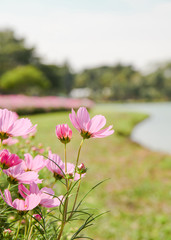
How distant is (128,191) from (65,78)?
4456 centimetres

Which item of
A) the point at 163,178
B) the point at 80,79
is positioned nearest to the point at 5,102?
the point at 163,178

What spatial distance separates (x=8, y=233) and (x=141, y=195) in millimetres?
3826

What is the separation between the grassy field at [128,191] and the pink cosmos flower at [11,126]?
51.5 inches

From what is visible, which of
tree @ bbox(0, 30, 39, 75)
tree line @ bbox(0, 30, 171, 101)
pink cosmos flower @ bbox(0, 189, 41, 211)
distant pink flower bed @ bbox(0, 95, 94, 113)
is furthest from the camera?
tree @ bbox(0, 30, 39, 75)

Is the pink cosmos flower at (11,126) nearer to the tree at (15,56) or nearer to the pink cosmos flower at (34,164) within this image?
the pink cosmos flower at (34,164)

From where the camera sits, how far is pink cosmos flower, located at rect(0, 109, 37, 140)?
0.61m

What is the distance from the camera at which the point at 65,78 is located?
47906mm

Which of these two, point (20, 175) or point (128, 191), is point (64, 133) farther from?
point (128, 191)

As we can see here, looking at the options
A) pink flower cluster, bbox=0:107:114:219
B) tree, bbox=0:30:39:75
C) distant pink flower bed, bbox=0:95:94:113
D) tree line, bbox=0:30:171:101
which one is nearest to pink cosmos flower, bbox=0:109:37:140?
pink flower cluster, bbox=0:107:114:219

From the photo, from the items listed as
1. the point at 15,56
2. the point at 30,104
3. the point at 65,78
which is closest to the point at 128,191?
the point at 30,104

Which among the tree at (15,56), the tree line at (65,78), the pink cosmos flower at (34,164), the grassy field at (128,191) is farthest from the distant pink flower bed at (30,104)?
the tree at (15,56)

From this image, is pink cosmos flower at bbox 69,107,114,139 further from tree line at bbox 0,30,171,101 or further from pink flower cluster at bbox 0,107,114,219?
tree line at bbox 0,30,171,101

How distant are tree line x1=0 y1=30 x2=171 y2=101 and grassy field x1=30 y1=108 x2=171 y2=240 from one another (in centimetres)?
1770

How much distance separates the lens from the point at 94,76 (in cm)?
5756
